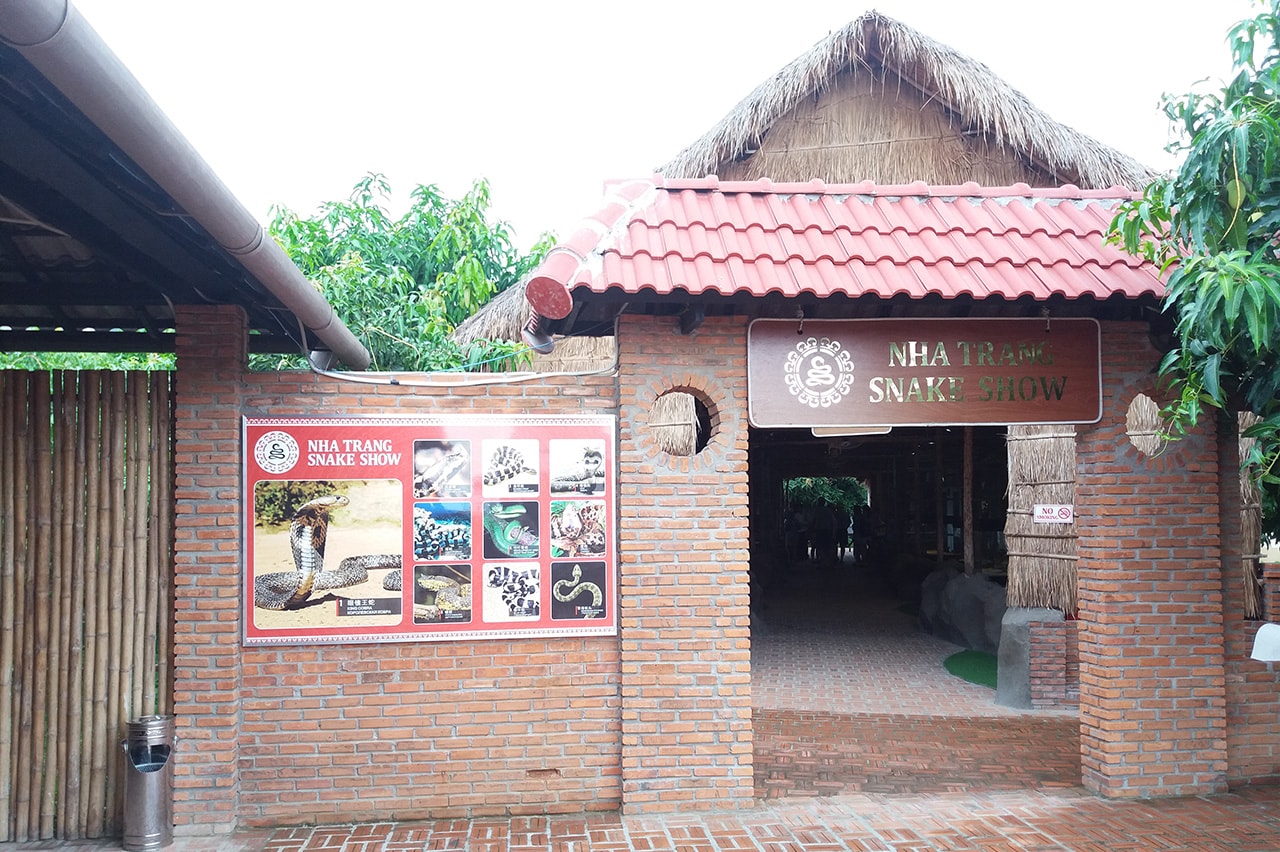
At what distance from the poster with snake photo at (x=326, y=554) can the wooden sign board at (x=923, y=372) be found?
2.51 m

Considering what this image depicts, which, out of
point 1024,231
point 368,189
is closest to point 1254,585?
point 1024,231

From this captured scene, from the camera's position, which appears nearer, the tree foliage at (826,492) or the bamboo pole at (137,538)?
the bamboo pole at (137,538)

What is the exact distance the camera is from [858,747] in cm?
755

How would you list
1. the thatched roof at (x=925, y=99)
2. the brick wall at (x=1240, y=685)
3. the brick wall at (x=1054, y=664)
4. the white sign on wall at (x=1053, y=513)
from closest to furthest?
the brick wall at (x=1240, y=685) → the brick wall at (x=1054, y=664) → the white sign on wall at (x=1053, y=513) → the thatched roof at (x=925, y=99)

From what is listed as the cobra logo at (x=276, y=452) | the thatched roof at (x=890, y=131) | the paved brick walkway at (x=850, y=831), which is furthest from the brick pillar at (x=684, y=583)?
the thatched roof at (x=890, y=131)

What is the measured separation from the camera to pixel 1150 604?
6098 millimetres

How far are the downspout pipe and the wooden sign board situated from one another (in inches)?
120

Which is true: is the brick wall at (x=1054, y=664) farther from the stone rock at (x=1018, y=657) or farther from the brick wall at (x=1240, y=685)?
the brick wall at (x=1240, y=685)

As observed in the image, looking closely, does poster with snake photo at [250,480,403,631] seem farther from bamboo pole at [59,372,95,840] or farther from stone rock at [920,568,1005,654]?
stone rock at [920,568,1005,654]

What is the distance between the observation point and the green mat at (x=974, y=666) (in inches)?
413

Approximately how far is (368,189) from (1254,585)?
1351cm

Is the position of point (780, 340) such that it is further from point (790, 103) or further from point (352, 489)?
point (790, 103)

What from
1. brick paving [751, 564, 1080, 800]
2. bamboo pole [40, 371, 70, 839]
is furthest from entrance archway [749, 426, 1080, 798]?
bamboo pole [40, 371, 70, 839]

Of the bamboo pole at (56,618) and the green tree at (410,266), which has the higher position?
the green tree at (410,266)
